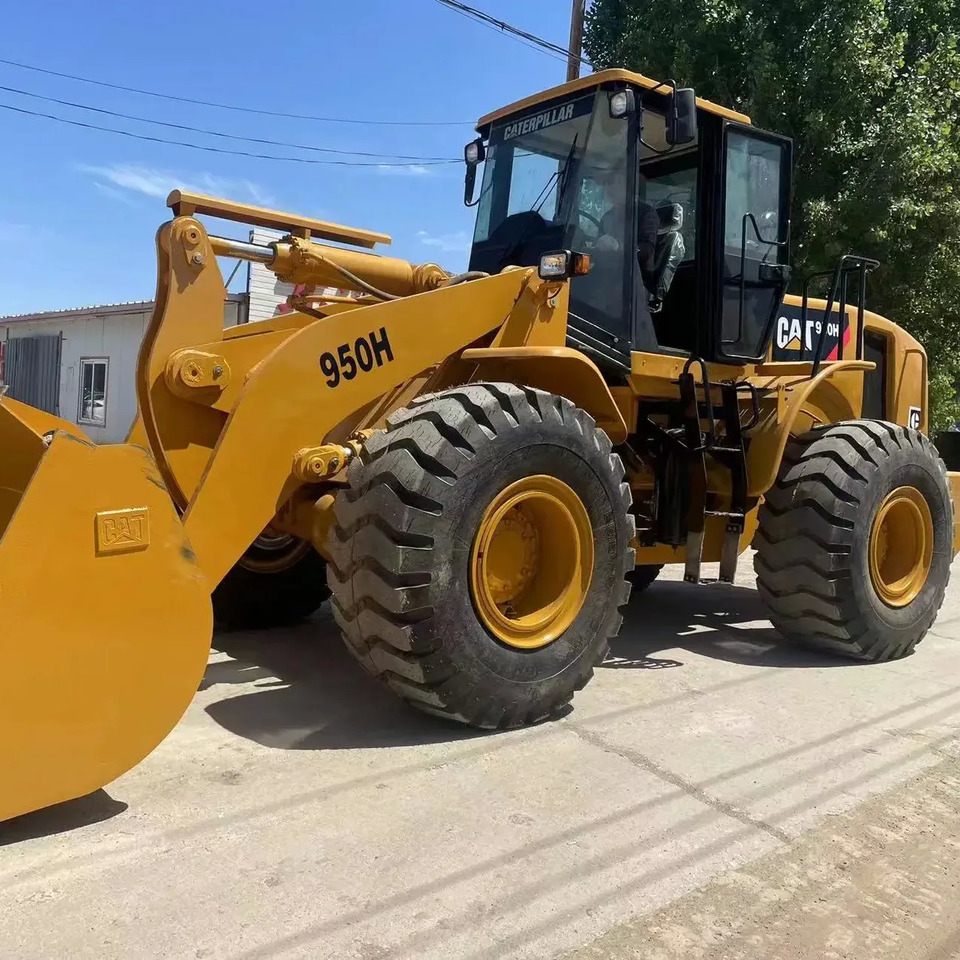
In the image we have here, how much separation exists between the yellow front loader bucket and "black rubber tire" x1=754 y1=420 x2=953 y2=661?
3487 millimetres

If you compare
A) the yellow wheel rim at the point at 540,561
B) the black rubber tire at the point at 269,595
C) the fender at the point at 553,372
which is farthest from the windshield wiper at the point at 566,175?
the black rubber tire at the point at 269,595

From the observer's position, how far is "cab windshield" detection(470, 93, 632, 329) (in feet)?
16.1

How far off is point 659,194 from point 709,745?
3.40 metres

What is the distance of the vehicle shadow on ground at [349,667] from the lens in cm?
377

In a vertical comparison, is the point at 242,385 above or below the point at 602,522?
above

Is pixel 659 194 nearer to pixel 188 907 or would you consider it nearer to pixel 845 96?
pixel 188 907

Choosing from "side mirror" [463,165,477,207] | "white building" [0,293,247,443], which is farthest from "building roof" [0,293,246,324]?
"side mirror" [463,165,477,207]

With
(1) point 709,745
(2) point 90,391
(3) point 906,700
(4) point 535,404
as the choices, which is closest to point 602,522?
(4) point 535,404

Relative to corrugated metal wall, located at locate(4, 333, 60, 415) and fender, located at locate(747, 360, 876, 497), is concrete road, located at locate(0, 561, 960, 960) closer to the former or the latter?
fender, located at locate(747, 360, 876, 497)

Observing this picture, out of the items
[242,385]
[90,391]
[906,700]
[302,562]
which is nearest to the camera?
[242,385]

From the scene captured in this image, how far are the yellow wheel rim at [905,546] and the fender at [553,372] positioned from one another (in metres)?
2.17

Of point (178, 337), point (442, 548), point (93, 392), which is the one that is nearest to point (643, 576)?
point (442, 548)

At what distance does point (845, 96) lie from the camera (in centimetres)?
1185

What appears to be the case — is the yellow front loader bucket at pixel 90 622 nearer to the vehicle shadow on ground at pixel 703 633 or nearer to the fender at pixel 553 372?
the fender at pixel 553 372
